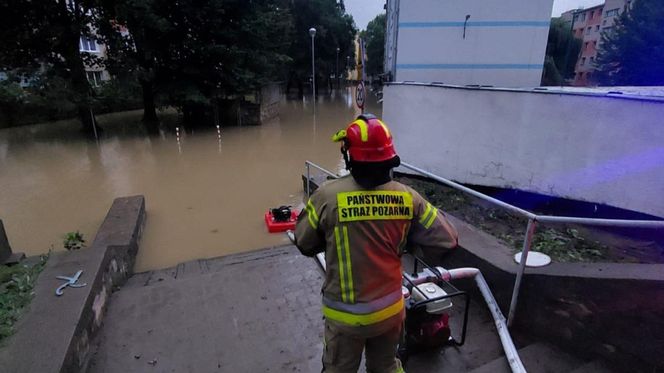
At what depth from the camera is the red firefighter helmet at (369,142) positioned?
59.5 inches

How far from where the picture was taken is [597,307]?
2162 mm

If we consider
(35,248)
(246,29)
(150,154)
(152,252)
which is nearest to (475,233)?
(152,252)

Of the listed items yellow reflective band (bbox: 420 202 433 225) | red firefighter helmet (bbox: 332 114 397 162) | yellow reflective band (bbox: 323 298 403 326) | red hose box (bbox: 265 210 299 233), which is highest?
red firefighter helmet (bbox: 332 114 397 162)

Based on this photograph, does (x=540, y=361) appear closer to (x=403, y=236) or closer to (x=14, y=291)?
(x=403, y=236)

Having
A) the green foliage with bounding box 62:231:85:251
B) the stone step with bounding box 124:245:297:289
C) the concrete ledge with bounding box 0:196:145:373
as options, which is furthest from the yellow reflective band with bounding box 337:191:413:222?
the green foliage with bounding box 62:231:85:251

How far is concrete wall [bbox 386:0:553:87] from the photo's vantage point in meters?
6.82

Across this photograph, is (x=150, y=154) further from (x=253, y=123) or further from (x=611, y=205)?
(x=611, y=205)

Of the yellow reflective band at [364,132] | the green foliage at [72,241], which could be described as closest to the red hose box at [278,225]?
the green foliage at [72,241]

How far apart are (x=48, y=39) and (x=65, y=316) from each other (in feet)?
48.0

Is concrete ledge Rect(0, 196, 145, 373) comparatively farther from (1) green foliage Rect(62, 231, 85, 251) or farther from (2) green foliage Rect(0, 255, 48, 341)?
(1) green foliage Rect(62, 231, 85, 251)

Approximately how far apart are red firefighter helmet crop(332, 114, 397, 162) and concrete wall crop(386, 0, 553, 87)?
234 inches

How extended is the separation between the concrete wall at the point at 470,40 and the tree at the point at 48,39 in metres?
12.0

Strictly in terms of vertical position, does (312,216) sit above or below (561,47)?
below

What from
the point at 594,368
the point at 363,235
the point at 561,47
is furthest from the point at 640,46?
the point at 363,235
